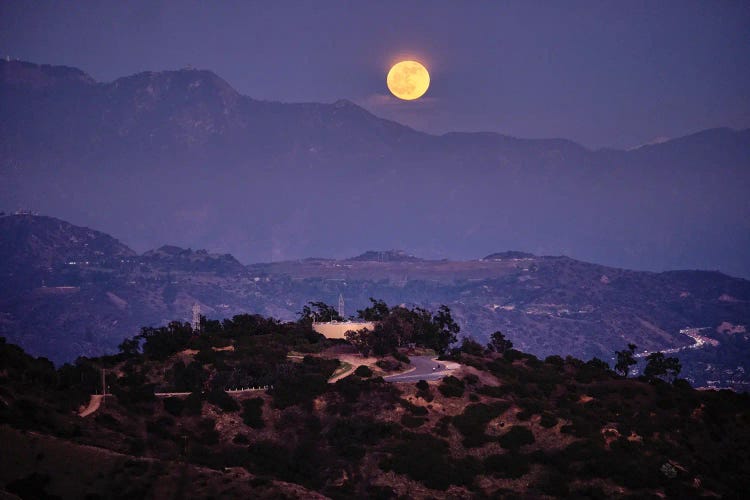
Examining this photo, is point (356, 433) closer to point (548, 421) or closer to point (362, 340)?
point (548, 421)

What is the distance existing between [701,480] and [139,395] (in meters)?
44.3

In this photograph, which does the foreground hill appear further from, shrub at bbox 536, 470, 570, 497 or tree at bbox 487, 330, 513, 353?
tree at bbox 487, 330, 513, 353

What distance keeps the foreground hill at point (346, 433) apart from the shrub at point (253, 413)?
5.1 inches

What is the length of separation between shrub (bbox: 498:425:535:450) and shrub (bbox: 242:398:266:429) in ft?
63.8

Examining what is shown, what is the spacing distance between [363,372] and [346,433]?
15364 mm

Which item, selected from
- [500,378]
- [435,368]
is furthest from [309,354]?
[500,378]

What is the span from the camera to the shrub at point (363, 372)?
9828 centimetres

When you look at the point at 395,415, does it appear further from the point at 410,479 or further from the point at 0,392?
the point at 0,392

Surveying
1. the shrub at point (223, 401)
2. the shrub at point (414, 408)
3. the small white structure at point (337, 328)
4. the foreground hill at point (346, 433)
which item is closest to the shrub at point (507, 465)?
the foreground hill at point (346, 433)

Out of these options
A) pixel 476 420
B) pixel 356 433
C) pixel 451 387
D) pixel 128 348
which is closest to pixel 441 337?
pixel 451 387

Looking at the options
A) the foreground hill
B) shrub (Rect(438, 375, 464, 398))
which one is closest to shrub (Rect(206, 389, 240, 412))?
the foreground hill

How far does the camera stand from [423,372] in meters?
102

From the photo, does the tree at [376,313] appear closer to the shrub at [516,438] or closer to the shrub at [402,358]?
the shrub at [402,358]

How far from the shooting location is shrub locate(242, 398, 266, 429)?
85.6 metres
